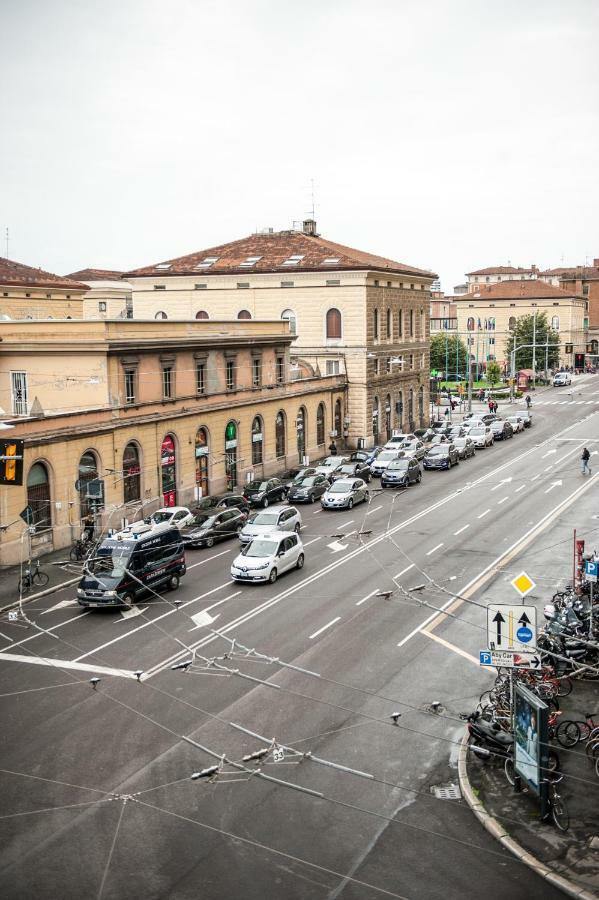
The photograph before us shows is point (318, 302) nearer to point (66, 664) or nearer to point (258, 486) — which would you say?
point (258, 486)

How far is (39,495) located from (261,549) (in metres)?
10.2

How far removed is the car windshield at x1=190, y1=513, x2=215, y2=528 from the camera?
38369 millimetres

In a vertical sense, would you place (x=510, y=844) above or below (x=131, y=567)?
below

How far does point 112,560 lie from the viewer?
2961 centimetres

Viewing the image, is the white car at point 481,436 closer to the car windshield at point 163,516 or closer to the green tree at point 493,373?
the car windshield at point 163,516

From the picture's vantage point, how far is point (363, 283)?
218ft

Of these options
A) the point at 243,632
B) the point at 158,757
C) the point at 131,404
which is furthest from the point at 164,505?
the point at 158,757

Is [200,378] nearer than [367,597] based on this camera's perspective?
No

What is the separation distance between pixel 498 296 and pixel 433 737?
131507 mm

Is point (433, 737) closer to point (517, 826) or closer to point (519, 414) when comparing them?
point (517, 826)

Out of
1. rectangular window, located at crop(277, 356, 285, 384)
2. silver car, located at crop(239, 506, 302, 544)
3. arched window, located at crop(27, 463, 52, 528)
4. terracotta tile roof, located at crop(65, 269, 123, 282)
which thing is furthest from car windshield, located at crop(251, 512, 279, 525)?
terracotta tile roof, located at crop(65, 269, 123, 282)

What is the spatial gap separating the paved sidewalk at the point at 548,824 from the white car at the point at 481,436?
51.2 metres

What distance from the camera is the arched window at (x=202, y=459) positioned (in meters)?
48.0

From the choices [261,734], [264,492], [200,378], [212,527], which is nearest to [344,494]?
[264,492]
